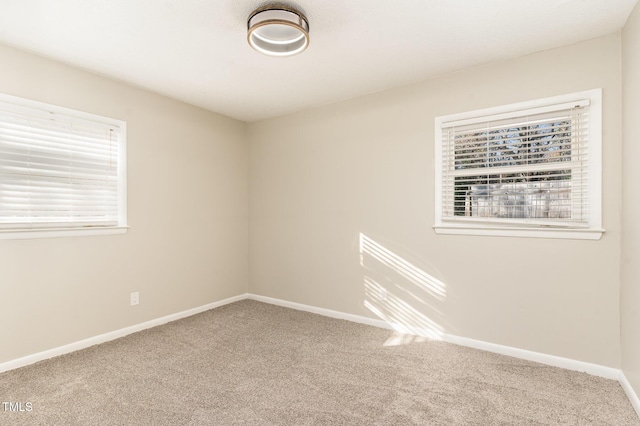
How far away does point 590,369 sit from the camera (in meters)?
2.47

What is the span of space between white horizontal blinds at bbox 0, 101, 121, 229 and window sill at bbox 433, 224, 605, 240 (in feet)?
10.2

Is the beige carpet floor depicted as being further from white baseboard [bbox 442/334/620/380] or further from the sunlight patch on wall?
the sunlight patch on wall

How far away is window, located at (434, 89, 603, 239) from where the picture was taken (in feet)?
8.18

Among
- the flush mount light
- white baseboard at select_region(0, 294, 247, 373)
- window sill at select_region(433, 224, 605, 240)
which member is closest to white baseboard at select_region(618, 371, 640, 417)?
window sill at select_region(433, 224, 605, 240)

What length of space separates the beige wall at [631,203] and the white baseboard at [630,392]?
3 centimetres

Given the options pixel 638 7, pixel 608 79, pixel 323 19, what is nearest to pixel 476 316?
pixel 608 79

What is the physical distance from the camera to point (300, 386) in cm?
232

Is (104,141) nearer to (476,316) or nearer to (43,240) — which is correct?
(43,240)

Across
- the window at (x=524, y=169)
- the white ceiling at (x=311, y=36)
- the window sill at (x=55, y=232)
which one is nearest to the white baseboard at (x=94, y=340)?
the window sill at (x=55, y=232)

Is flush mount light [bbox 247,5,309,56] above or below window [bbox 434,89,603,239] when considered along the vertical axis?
above

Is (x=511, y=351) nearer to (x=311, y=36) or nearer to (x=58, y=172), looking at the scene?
(x=311, y=36)

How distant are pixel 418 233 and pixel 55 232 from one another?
3163 millimetres

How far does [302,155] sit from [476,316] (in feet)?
8.29

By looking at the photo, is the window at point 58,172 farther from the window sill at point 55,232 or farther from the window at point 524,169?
the window at point 524,169
